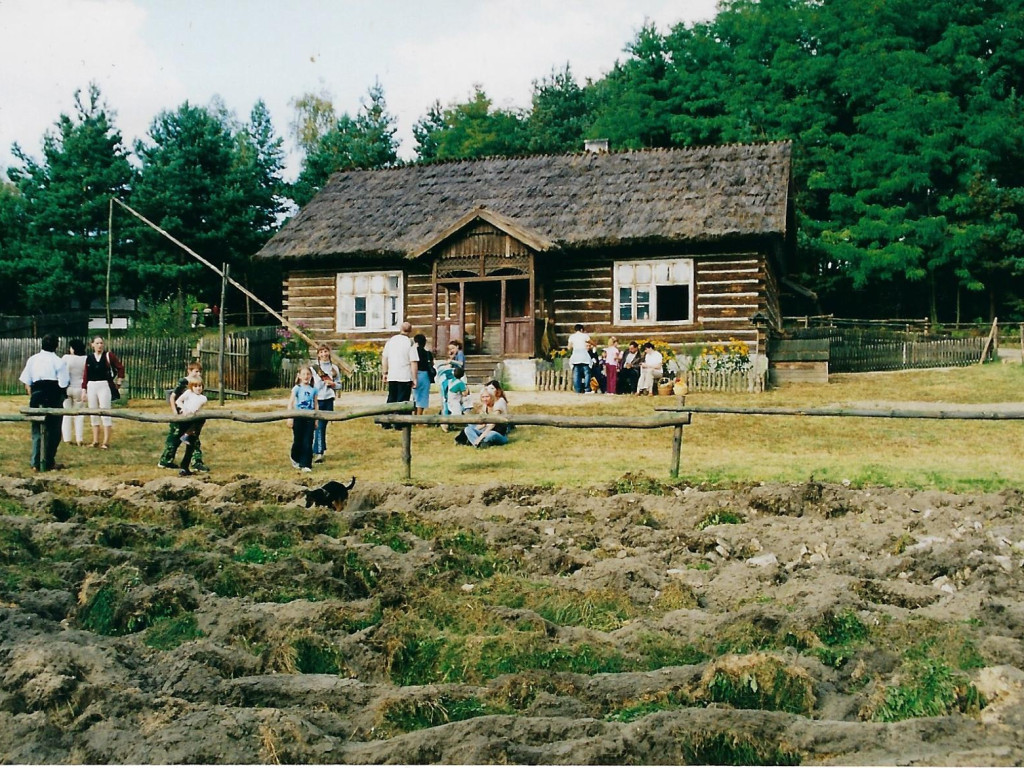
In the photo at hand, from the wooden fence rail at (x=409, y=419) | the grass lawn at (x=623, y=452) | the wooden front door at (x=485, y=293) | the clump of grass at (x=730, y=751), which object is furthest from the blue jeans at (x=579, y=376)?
the clump of grass at (x=730, y=751)

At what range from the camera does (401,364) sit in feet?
51.5

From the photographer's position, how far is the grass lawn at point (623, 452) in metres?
12.5

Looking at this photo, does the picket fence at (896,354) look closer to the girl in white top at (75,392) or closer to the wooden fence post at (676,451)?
the wooden fence post at (676,451)

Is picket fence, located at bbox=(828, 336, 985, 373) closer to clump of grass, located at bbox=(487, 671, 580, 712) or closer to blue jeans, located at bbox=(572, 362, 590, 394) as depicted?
blue jeans, located at bbox=(572, 362, 590, 394)

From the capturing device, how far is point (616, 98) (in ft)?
159

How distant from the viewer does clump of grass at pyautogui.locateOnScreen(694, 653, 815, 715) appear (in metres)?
5.61

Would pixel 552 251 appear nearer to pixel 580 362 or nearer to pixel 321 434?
pixel 580 362

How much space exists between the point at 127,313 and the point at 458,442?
31.4 meters

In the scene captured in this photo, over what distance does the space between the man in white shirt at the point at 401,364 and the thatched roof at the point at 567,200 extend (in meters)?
8.16

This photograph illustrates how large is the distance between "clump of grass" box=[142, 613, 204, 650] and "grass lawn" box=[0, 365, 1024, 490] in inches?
214

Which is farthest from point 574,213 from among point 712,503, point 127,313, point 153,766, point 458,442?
point 127,313

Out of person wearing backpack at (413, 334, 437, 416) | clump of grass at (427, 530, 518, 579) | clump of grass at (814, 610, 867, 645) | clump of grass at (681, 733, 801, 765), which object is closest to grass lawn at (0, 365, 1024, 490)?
person wearing backpack at (413, 334, 437, 416)

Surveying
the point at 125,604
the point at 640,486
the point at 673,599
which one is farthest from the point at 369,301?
the point at 673,599

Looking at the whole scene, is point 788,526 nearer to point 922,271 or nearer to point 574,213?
point 574,213
